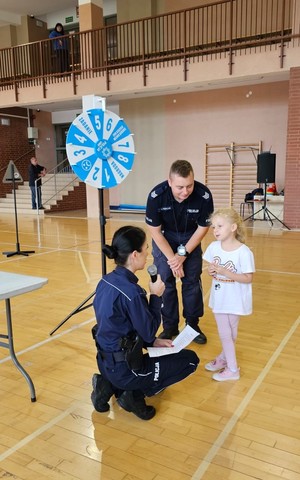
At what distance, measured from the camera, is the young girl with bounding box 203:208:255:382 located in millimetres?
2455

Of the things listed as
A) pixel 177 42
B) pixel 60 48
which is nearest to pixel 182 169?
pixel 177 42

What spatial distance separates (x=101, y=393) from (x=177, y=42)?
40.0ft

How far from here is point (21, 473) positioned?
1814 millimetres

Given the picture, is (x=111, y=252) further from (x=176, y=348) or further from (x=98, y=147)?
(x=98, y=147)

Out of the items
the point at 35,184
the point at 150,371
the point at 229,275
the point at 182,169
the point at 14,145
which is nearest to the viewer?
the point at 150,371

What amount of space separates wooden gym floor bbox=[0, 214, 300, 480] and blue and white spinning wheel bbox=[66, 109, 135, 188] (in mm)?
1358

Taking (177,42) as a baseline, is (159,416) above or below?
below

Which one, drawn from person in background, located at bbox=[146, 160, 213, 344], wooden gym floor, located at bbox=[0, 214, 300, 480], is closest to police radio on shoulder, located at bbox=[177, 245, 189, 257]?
person in background, located at bbox=[146, 160, 213, 344]

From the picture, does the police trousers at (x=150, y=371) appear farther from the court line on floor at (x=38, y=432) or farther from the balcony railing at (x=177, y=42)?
the balcony railing at (x=177, y=42)

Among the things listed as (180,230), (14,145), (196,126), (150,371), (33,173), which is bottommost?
(150,371)

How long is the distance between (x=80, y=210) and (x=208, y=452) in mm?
13529

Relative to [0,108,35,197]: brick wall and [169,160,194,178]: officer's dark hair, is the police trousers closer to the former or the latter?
[169,160,194,178]: officer's dark hair

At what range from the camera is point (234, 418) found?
221 cm

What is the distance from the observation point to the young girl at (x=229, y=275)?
2.46m
